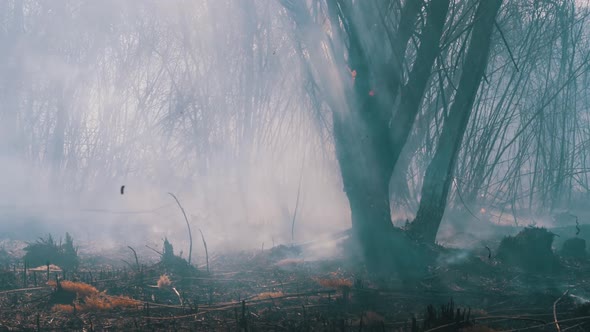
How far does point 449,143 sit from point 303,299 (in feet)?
11.7

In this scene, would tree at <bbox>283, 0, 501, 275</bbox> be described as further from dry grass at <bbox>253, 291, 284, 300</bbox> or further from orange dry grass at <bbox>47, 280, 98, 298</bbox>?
orange dry grass at <bbox>47, 280, 98, 298</bbox>

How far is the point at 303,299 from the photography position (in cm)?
548

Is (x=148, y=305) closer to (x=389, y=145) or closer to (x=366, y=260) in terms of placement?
(x=366, y=260)

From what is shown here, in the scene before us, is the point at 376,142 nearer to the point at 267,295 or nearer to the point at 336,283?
the point at 336,283

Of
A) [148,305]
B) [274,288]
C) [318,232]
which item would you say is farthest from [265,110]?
[148,305]

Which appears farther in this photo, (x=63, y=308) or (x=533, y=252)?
(x=533, y=252)

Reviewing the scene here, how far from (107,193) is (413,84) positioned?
1791cm

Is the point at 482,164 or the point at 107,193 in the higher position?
the point at 107,193

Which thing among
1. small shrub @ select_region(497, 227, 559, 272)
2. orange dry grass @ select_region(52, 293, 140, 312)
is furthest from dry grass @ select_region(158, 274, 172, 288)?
small shrub @ select_region(497, 227, 559, 272)

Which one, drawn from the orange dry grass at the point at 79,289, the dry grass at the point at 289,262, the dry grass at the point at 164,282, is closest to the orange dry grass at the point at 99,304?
the orange dry grass at the point at 79,289

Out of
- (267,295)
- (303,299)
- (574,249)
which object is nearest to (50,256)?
(267,295)

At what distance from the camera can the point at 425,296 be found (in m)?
5.67

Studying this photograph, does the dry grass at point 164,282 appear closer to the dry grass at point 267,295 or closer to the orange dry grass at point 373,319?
the dry grass at point 267,295

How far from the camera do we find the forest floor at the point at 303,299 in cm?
443
